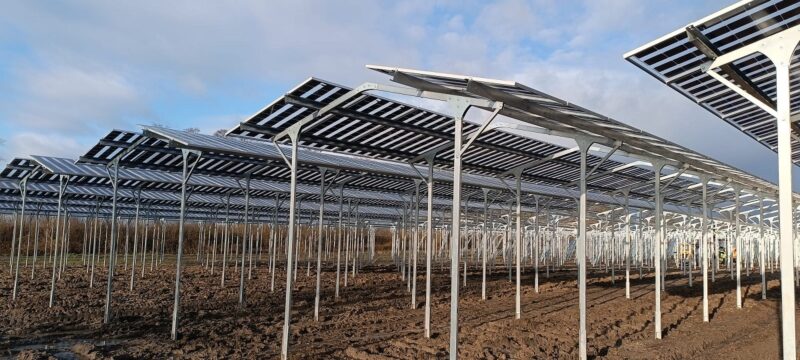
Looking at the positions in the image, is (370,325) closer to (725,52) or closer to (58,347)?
(58,347)

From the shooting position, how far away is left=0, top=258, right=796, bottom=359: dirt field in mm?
9828

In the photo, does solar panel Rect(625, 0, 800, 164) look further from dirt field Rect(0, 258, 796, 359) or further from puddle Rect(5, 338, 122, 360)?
puddle Rect(5, 338, 122, 360)

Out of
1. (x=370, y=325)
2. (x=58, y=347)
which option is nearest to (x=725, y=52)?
(x=370, y=325)

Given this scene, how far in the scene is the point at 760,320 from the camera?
44.7ft

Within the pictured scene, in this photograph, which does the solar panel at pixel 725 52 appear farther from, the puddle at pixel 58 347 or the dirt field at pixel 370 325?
→ the puddle at pixel 58 347

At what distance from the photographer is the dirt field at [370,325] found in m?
9.83

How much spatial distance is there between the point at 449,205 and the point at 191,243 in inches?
1059

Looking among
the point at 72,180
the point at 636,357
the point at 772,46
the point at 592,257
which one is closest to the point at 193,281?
the point at 72,180

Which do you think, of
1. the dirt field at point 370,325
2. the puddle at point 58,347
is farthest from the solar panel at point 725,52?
the puddle at point 58,347

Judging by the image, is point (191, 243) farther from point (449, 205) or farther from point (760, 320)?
point (760, 320)

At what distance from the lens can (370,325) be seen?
12.5 m

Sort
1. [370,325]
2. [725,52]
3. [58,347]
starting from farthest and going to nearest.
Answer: [370,325], [58,347], [725,52]

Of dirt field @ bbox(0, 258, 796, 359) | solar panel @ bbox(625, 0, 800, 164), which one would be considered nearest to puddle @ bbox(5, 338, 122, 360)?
dirt field @ bbox(0, 258, 796, 359)

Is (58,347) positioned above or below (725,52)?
below
